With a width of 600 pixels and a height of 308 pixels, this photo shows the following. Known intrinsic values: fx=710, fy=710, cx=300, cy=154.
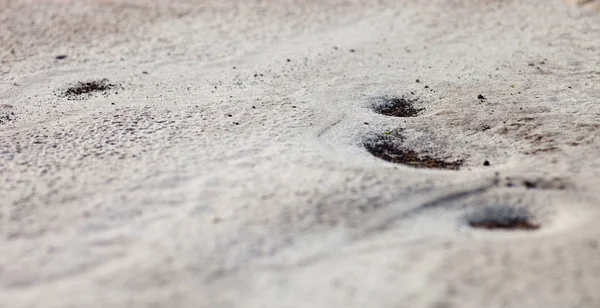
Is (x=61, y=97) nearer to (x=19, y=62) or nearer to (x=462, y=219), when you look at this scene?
(x=19, y=62)

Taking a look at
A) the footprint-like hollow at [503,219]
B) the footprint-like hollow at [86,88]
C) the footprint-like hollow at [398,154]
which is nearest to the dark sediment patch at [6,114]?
the footprint-like hollow at [86,88]

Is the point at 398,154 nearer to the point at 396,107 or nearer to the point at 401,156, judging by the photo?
the point at 401,156

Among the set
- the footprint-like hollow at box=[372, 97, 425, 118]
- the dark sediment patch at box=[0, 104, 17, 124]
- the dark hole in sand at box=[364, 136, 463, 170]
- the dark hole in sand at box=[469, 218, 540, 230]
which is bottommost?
the dark hole in sand at box=[469, 218, 540, 230]

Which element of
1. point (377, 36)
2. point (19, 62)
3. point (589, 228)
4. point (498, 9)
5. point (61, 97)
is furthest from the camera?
point (498, 9)

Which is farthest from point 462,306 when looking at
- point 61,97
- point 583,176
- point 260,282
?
point 61,97

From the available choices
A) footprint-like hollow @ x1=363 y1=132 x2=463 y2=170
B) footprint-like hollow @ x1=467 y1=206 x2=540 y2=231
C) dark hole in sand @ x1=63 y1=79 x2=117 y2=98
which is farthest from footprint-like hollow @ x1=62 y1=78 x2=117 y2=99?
footprint-like hollow @ x1=467 y1=206 x2=540 y2=231

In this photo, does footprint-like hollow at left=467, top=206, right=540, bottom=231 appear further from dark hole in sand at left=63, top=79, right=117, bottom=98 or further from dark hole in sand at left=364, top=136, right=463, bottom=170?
dark hole in sand at left=63, top=79, right=117, bottom=98

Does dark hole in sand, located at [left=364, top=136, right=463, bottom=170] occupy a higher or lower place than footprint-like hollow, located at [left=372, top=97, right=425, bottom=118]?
lower
